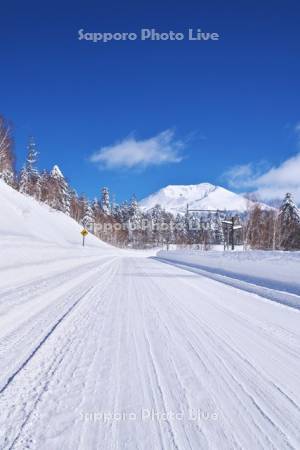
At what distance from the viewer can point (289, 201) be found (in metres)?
58.7

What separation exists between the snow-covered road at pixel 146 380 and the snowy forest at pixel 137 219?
113 feet

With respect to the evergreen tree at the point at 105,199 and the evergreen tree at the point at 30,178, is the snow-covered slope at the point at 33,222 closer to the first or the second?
the evergreen tree at the point at 30,178

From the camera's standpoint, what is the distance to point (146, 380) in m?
3.19

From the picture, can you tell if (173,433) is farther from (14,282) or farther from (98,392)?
(14,282)

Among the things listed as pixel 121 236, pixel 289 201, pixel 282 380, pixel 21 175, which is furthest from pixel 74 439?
pixel 121 236

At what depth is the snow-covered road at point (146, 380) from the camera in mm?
2291

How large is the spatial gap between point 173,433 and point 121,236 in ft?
379

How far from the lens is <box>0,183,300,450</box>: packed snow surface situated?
2.30 m

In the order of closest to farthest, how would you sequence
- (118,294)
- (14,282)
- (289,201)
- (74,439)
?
(74,439) → (118,294) → (14,282) → (289,201)

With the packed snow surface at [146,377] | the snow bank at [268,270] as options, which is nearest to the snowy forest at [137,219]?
the snow bank at [268,270]

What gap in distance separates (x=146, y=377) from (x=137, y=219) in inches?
4736

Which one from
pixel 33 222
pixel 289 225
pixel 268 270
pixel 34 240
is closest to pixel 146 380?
pixel 268 270

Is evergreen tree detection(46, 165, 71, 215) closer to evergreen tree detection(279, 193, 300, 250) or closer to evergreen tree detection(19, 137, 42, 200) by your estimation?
evergreen tree detection(19, 137, 42, 200)

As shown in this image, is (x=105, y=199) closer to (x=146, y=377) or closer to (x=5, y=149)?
(x=5, y=149)
